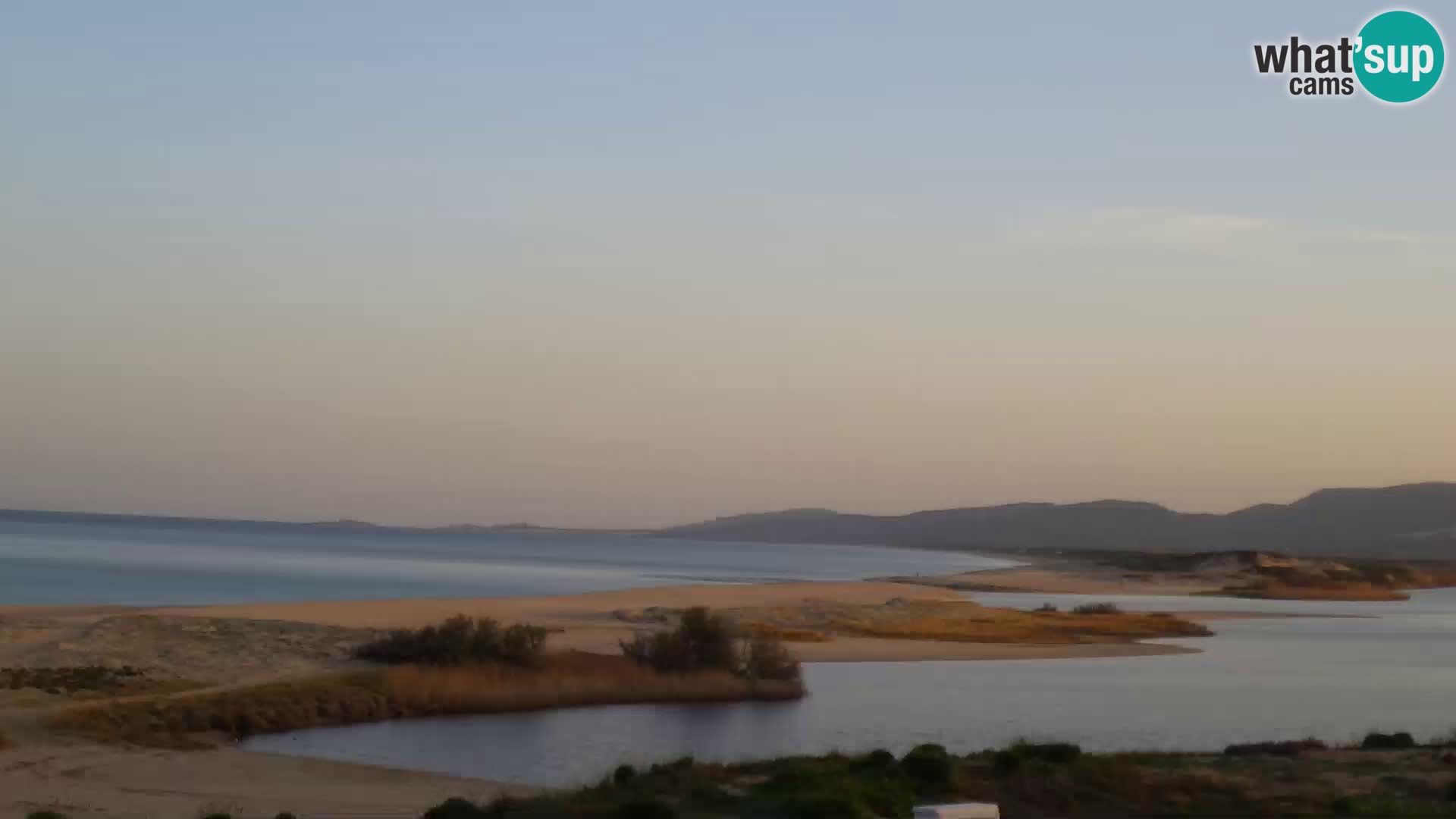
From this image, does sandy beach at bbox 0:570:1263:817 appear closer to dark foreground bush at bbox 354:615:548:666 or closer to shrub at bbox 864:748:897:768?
dark foreground bush at bbox 354:615:548:666

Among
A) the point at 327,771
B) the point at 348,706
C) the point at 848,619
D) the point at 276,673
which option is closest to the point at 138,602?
the point at 848,619

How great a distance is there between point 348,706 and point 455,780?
650 cm

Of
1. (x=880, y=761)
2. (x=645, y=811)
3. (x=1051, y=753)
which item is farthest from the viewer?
(x=1051, y=753)

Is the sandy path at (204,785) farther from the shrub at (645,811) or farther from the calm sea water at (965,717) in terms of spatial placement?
the shrub at (645,811)

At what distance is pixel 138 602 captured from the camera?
2063 inches

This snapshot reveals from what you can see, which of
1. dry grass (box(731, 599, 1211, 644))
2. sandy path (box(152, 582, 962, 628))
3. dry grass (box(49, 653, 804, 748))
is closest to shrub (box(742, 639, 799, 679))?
dry grass (box(49, 653, 804, 748))

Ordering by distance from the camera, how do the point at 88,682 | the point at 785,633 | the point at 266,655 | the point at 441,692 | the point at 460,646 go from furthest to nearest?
the point at 785,633, the point at 266,655, the point at 460,646, the point at 441,692, the point at 88,682

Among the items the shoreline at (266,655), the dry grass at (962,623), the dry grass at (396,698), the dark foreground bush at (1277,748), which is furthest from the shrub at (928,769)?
the dry grass at (962,623)

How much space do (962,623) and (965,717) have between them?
21340mm

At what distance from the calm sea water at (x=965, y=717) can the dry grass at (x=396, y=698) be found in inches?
22.6

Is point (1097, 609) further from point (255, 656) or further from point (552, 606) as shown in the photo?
point (255, 656)

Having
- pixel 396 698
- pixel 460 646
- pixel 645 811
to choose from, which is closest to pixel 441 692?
pixel 396 698

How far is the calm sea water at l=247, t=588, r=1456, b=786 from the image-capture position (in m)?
23.5

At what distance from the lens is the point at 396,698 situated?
2731 centimetres
